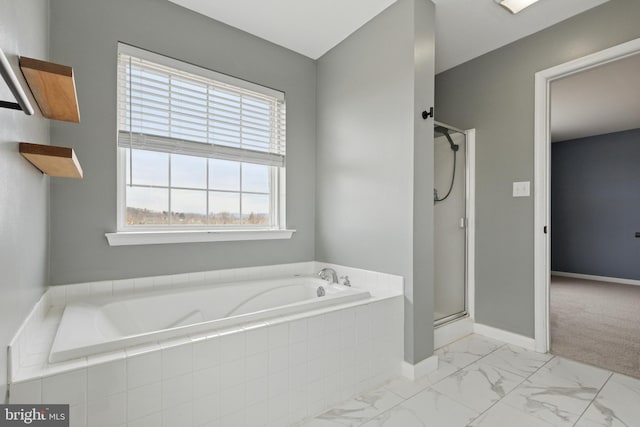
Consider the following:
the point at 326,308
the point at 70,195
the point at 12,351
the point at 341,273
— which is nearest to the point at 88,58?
the point at 70,195

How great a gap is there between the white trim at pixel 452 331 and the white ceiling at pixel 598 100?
7.25 ft

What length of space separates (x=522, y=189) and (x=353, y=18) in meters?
1.89

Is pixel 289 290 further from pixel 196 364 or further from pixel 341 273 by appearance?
pixel 196 364

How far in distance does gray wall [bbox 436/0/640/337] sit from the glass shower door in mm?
130

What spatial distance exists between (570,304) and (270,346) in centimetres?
400

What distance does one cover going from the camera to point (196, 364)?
4.11ft

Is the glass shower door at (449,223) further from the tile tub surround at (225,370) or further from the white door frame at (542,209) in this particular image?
the tile tub surround at (225,370)

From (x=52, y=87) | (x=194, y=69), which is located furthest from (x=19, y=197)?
(x=194, y=69)

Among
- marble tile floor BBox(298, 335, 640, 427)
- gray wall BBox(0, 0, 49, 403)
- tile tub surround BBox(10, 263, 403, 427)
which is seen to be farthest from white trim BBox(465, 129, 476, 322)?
gray wall BBox(0, 0, 49, 403)

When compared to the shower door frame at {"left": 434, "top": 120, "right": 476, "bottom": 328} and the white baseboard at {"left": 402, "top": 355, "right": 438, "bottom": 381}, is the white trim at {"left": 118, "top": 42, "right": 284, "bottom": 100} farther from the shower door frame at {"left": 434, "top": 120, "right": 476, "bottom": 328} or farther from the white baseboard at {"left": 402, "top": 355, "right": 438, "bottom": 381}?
the white baseboard at {"left": 402, "top": 355, "right": 438, "bottom": 381}

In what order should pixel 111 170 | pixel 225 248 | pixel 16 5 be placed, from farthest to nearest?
pixel 225 248, pixel 111 170, pixel 16 5

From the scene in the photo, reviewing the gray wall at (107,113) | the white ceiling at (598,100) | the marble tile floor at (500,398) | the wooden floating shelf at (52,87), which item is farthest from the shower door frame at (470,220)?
the wooden floating shelf at (52,87)

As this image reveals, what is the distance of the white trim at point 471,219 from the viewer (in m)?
2.78

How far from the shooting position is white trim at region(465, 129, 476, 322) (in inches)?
109
